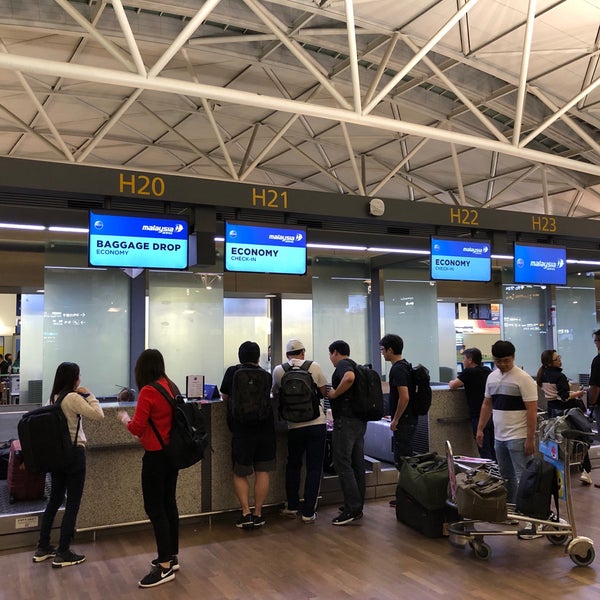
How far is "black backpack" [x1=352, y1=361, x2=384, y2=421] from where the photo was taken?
4980mm

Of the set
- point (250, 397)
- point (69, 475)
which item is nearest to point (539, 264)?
point (250, 397)

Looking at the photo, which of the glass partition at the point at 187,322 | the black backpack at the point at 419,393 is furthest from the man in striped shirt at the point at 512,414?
the glass partition at the point at 187,322

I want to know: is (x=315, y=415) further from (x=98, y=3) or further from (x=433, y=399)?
(x=98, y=3)

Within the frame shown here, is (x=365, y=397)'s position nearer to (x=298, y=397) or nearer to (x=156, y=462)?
(x=298, y=397)

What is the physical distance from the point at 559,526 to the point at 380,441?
2.81 meters

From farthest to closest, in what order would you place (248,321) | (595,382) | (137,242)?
1. (248,321)
2. (595,382)
3. (137,242)

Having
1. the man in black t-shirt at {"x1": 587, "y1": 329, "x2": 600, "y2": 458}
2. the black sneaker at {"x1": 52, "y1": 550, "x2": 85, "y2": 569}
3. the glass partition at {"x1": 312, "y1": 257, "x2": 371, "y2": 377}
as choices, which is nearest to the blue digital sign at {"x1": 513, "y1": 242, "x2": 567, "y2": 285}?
the man in black t-shirt at {"x1": 587, "y1": 329, "x2": 600, "y2": 458}

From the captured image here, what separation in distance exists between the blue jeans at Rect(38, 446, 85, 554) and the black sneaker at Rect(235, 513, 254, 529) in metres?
1.32

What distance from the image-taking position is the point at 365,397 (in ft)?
16.4

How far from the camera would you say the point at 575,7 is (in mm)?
7117

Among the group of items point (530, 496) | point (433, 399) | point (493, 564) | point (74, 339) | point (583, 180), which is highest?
point (583, 180)

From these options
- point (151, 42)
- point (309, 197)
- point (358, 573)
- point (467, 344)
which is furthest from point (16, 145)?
point (467, 344)

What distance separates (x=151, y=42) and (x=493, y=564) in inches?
279

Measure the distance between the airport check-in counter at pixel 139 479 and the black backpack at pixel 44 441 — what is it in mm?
663
